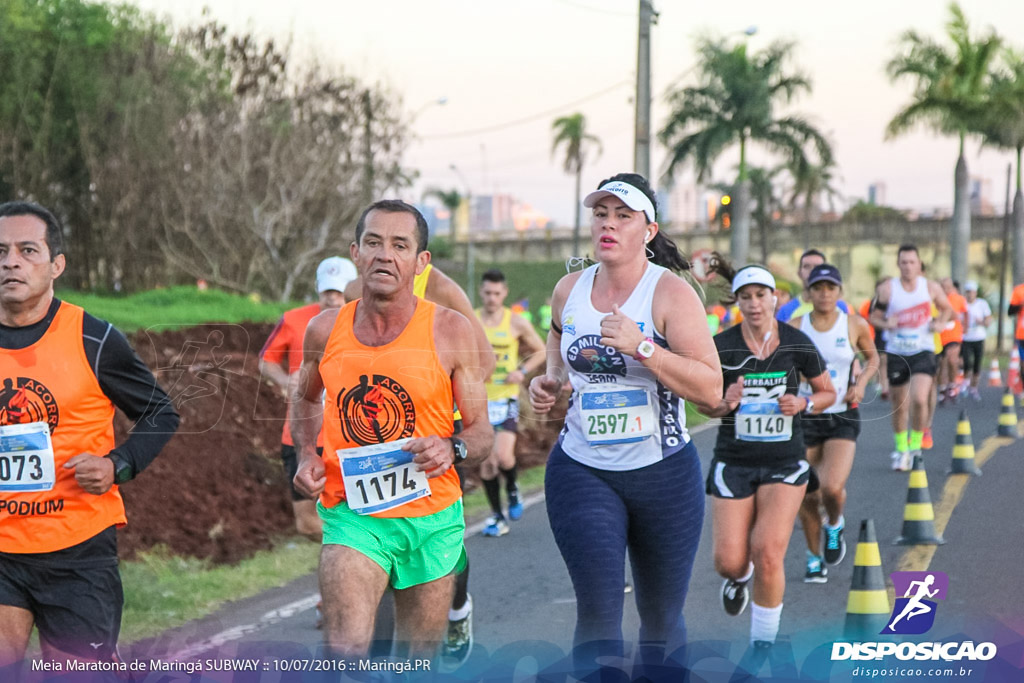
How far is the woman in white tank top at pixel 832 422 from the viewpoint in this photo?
25.4 ft

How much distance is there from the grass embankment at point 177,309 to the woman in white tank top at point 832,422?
1006cm

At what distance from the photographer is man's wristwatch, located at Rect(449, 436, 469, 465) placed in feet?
14.5

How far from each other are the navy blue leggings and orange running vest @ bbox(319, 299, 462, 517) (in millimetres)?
504

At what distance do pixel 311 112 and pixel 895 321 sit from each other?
73.3 feet

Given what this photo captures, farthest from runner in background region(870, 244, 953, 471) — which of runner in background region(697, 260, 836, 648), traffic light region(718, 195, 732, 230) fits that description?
traffic light region(718, 195, 732, 230)

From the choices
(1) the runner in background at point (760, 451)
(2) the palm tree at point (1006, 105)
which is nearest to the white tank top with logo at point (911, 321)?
(1) the runner in background at point (760, 451)

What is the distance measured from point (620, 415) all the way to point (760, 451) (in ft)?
6.29

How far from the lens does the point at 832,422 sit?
8094 mm

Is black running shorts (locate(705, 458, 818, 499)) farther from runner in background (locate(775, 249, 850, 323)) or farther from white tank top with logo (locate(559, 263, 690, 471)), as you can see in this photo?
runner in background (locate(775, 249, 850, 323))

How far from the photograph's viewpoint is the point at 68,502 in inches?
163

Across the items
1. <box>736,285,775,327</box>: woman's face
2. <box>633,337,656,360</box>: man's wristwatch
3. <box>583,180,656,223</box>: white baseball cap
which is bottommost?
<box>633,337,656,360</box>: man's wristwatch

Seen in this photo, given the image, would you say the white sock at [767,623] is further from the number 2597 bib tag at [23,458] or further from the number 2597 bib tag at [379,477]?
the number 2597 bib tag at [23,458]

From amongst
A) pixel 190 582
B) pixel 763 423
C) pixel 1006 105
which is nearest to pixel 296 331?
pixel 190 582

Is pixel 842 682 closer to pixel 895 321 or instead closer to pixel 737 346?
pixel 737 346
